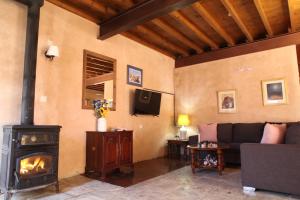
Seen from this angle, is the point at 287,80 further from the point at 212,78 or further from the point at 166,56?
the point at 166,56

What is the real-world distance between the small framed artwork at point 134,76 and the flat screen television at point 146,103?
0.25 m

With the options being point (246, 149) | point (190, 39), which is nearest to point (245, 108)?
point (190, 39)

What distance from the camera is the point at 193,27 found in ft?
15.9

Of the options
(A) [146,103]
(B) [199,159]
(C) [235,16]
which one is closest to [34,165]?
(B) [199,159]

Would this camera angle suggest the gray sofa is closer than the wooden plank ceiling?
Yes

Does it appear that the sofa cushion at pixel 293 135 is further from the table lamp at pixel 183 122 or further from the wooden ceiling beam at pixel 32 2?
the wooden ceiling beam at pixel 32 2

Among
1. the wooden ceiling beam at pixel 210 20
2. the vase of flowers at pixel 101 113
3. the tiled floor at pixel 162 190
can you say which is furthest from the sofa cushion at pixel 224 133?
the vase of flowers at pixel 101 113

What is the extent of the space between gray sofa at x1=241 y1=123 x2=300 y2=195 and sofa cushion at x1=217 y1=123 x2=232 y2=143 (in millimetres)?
2160

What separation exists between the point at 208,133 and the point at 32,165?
394cm

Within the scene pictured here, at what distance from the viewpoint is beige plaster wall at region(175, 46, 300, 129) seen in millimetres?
4996

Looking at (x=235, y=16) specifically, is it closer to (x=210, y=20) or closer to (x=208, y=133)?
(x=210, y=20)

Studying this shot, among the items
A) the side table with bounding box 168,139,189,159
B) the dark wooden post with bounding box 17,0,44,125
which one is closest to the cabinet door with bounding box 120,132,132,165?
the dark wooden post with bounding box 17,0,44,125

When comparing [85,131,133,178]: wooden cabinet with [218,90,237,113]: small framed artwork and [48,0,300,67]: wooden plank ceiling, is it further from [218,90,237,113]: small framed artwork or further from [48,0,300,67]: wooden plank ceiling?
[218,90,237,113]: small framed artwork

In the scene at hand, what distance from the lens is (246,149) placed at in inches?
122
